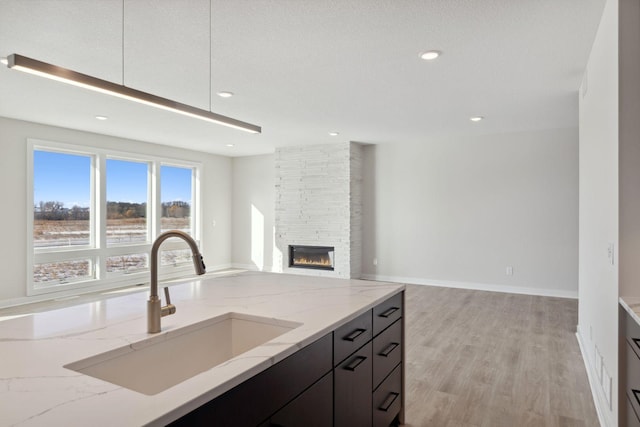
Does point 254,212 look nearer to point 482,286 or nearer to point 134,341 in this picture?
point 482,286

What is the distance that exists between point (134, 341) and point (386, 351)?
1281mm

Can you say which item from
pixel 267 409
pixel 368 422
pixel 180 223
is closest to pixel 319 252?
pixel 180 223

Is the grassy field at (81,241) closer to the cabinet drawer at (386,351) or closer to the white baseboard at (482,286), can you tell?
the white baseboard at (482,286)

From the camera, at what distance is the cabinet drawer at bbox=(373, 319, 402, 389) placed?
1.96 metres

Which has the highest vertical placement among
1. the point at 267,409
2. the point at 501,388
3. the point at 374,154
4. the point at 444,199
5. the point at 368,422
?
the point at 374,154

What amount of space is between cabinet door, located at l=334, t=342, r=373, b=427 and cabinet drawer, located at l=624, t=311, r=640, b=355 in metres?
1.15

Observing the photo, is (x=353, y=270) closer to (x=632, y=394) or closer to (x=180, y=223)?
(x=180, y=223)

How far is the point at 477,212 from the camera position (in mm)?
6422

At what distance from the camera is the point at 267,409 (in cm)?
116

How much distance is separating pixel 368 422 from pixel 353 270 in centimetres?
523

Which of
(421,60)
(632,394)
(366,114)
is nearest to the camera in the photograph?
(632,394)

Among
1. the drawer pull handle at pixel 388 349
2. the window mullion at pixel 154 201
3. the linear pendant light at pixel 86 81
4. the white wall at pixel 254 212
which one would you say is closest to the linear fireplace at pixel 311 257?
the white wall at pixel 254 212

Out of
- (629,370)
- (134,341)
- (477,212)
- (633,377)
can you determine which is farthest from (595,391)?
(477,212)

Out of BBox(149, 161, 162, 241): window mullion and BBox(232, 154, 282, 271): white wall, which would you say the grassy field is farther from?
BBox(232, 154, 282, 271): white wall
